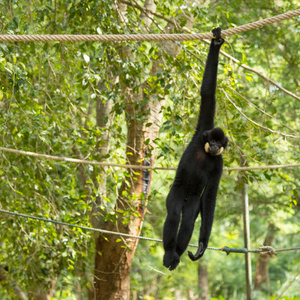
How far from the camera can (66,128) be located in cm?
524

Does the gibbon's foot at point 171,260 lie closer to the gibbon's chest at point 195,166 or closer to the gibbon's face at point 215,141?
the gibbon's chest at point 195,166

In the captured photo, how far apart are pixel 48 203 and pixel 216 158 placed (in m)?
2.48

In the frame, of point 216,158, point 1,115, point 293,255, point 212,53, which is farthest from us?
point 293,255

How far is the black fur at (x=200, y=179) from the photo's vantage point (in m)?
3.44

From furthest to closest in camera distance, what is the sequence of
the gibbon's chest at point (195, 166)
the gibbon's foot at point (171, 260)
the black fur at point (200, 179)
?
the gibbon's chest at point (195, 166)
the black fur at point (200, 179)
the gibbon's foot at point (171, 260)

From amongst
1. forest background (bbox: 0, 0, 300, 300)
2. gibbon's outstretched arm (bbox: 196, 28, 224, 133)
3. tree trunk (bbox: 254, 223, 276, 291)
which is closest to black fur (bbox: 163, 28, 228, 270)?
gibbon's outstretched arm (bbox: 196, 28, 224, 133)

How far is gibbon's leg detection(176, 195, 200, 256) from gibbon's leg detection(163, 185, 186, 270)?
7 centimetres

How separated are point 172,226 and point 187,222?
21cm

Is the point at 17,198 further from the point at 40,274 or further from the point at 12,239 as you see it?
the point at 40,274

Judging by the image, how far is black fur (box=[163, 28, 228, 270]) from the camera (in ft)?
11.3

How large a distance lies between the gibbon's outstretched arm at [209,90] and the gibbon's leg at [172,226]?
0.64 meters

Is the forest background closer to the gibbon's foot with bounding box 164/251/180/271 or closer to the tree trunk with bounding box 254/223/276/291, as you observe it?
the gibbon's foot with bounding box 164/251/180/271

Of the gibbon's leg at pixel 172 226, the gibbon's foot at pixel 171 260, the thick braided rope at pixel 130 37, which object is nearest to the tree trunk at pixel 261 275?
the gibbon's leg at pixel 172 226

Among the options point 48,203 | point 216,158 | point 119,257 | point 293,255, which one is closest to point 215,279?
point 293,255
